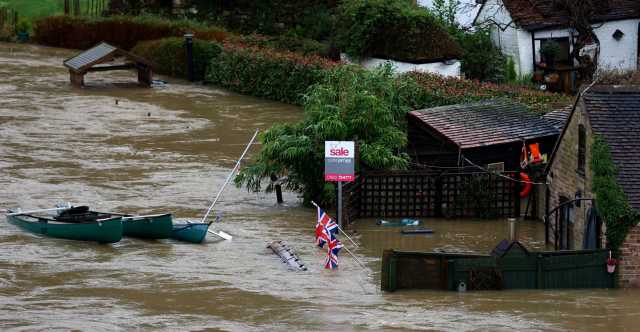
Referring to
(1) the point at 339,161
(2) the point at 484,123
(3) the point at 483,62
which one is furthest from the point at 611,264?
(3) the point at 483,62

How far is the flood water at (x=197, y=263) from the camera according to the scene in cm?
2333

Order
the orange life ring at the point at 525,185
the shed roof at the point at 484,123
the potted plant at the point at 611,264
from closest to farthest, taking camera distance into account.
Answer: the potted plant at the point at 611,264, the orange life ring at the point at 525,185, the shed roof at the point at 484,123

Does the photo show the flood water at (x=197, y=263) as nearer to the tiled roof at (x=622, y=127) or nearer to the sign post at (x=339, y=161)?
the sign post at (x=339, y=161)

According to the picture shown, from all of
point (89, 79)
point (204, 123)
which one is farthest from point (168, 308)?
point (89, 79)

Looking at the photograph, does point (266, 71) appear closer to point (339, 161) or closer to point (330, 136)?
point (330, 136)

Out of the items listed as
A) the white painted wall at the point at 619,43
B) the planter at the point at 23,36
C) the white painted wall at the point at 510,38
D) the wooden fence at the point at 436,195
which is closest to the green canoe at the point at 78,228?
the wooden fence at the point at 436,195

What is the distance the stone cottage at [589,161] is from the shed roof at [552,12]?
60.9 ft

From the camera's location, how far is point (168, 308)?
23.9 metres

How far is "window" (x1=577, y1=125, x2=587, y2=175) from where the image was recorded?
2808 cm

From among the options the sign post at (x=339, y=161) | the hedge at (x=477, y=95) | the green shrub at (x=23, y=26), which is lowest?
the sign post at (x=339, y=161)

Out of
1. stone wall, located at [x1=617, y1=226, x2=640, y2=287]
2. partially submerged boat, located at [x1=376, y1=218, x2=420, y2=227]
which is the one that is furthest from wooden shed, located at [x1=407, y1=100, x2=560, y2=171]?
stone wall, located at [x1=617, y1=226, x2=640, y2=287]

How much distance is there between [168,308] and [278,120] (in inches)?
933

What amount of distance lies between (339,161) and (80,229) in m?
6.03

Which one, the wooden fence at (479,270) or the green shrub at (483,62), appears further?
the green shrub at (483,62)
